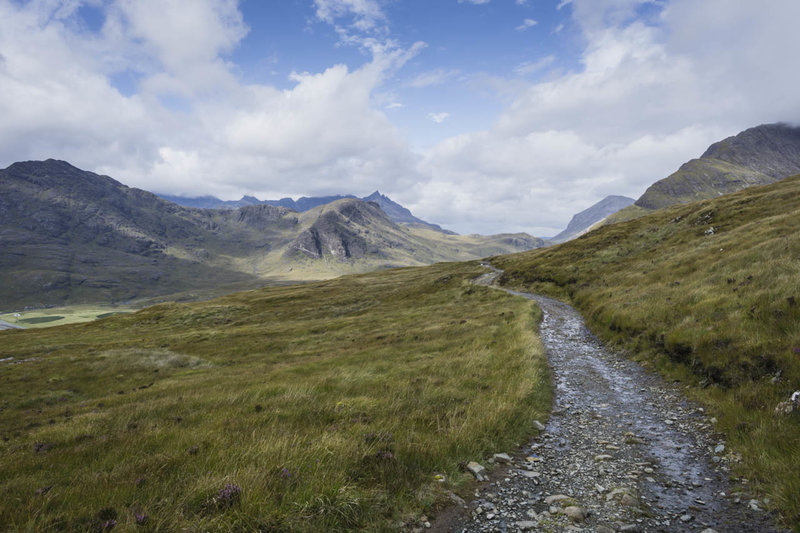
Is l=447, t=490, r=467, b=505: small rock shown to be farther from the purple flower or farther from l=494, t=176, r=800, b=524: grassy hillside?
l=494, t=176, r=800, b=524: grassy hillside

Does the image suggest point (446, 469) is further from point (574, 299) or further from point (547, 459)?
point (574, 299)

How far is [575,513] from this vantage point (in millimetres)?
6094

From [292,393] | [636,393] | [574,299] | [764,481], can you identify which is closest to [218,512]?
[292,393]

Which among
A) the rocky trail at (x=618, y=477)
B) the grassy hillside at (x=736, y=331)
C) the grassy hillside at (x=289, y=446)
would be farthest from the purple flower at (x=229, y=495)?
the grassy hillside at (x=736, y=331)

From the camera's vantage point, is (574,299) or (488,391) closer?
(488,391)

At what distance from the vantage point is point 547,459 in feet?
28.0

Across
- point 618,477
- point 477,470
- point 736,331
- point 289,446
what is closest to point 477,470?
point 477,470

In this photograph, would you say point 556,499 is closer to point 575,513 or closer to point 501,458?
point 575,513

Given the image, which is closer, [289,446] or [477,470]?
[289,446]

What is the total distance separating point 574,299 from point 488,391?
104 ft

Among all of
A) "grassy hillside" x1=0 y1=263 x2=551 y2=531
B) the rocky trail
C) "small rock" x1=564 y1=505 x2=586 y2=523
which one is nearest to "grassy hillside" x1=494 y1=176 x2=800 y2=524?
the rocky trail

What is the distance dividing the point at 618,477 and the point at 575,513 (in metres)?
2.19

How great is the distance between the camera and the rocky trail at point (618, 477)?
5.99 meters

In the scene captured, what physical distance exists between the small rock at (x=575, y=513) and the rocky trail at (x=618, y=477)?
2 centimetres
